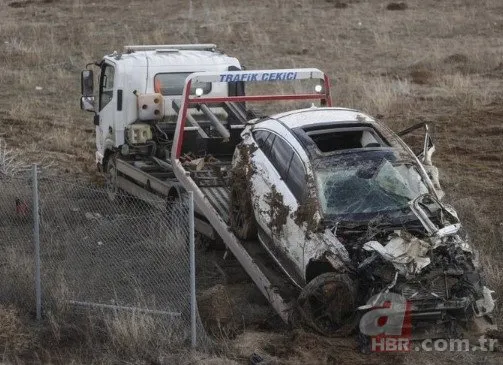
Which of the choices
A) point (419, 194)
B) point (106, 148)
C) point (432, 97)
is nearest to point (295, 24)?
point (432, 97)

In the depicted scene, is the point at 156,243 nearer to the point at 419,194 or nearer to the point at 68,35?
the point at 419,194

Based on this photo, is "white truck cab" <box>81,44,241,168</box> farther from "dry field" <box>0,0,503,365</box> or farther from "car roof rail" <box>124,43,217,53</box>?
"dry field" <box>0,0,503,365</box>

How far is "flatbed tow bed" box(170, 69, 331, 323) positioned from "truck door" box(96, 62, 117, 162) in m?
1.46

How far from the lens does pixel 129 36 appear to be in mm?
30328

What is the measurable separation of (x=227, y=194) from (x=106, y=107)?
3940 millimetres

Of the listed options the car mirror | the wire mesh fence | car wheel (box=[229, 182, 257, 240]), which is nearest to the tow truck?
the car mirror

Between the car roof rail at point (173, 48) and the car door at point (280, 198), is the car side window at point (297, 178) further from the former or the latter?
the car roof rail at point (173, 48)

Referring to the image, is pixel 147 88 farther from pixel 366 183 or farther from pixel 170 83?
pixel 366 183

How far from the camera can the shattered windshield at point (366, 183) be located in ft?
34.9

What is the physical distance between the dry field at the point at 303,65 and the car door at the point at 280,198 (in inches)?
30.1

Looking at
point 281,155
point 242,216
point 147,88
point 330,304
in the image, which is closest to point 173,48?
point 147,88

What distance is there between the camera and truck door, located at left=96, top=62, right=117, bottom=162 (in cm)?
1592

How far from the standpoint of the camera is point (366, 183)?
1080cm

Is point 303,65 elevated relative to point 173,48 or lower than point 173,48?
lower
